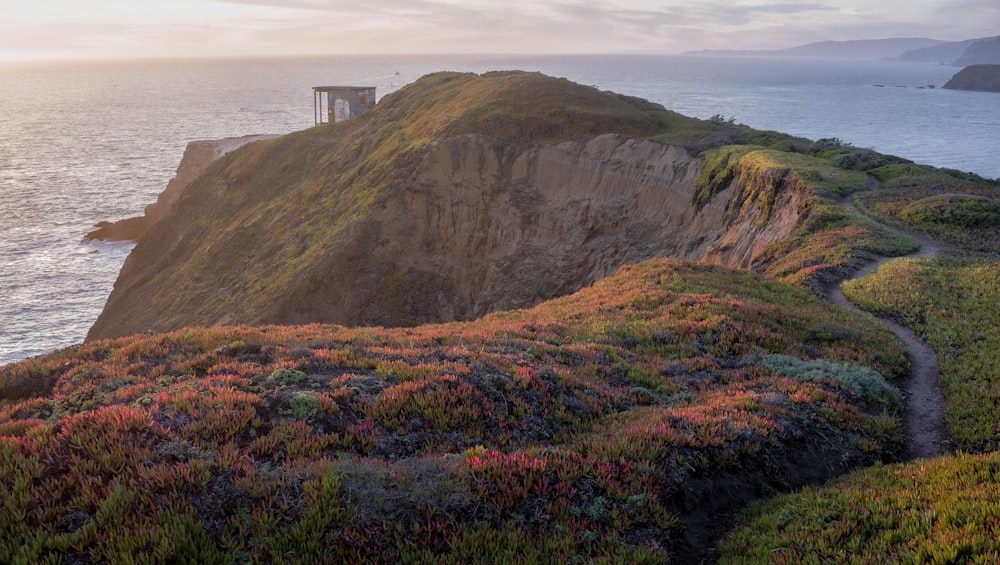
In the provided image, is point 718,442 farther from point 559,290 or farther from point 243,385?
point 559,290

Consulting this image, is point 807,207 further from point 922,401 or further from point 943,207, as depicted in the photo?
point 922,401

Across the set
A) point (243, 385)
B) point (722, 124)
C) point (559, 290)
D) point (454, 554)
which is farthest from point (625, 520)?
point (722, 124)

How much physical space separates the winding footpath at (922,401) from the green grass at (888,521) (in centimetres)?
332

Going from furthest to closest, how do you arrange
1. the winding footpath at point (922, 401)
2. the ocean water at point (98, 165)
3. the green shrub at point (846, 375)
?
→ the ocean water at point (98, 165)
the green shrub at point (846, 375)
the winding footpath at point (922, 401)

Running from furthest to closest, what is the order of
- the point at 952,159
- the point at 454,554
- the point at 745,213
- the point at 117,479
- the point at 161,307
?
the point at 952,159, the point at 161,307, the point at 745,213, the point at 117,479, the point at 454,554

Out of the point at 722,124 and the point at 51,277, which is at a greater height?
the point at 722,124

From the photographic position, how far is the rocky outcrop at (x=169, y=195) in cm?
7962

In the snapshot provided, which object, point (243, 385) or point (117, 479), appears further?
point (243, 385)

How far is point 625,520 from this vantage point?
762cm

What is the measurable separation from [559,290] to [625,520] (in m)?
37.4

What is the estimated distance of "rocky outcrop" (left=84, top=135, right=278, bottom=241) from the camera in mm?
79625

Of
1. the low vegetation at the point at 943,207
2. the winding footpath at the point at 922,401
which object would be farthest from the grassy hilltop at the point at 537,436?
the low vegetation at the point at 943,207

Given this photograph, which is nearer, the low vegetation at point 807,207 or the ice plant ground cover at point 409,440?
the ice plant ground cover at point 409,440

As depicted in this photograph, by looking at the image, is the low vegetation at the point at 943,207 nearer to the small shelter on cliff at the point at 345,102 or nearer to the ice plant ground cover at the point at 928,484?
the ice plant ground cover at the point at 928,484
